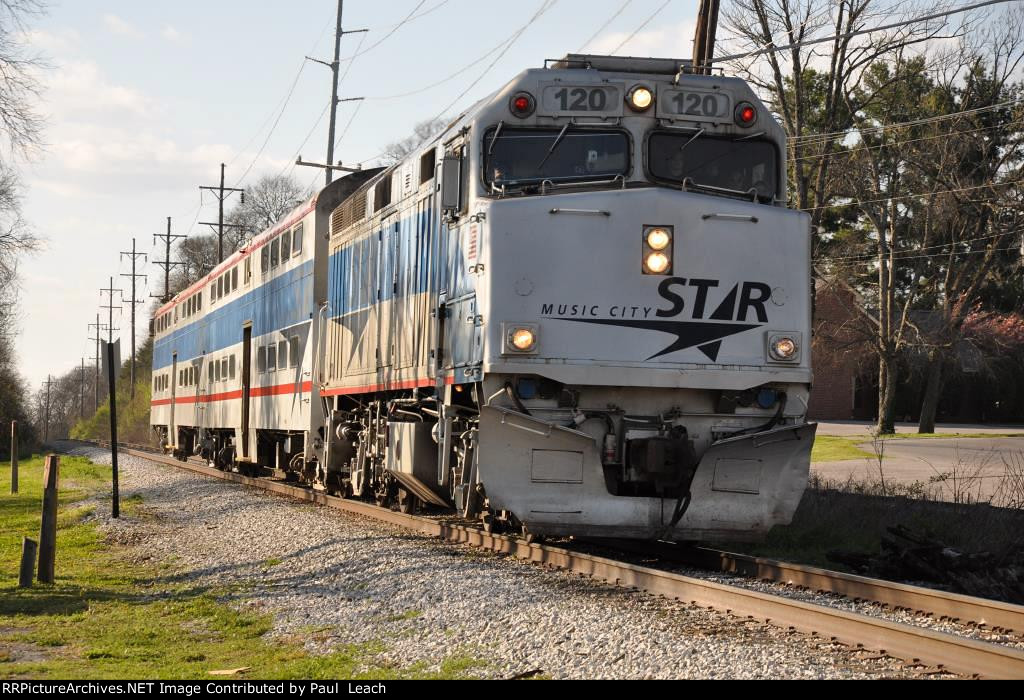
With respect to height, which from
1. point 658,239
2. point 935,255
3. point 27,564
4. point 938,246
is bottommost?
point 27,564

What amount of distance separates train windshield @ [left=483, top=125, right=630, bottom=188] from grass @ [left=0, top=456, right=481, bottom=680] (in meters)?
3.69

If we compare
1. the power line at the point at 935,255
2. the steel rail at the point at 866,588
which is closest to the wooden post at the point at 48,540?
the steel rail at the point at 866,588

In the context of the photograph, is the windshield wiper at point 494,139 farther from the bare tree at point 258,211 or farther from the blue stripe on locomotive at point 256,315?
the bare tree at point 258,211

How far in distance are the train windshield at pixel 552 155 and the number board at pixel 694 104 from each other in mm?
445

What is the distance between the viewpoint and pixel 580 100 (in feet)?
30.7

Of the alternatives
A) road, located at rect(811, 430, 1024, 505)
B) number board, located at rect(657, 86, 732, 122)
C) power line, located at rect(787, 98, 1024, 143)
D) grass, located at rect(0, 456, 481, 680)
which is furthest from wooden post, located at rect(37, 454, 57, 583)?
power line, located at rect(787, 98, 1024, 143)

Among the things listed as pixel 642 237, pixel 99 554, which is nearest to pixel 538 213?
pixel 642 237

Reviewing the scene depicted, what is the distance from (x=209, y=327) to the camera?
26203 mm

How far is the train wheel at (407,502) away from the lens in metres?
13.5

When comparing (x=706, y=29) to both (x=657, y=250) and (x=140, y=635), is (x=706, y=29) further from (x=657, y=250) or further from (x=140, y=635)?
(x=140, y=635)

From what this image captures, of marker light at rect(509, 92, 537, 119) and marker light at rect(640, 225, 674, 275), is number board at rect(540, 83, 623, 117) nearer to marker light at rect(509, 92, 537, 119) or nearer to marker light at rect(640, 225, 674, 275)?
marker light at rect(509, 92, 537, 119)

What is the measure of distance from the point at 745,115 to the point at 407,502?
6.36 metres

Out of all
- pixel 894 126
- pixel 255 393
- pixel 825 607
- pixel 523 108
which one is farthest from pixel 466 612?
pixel 894 126

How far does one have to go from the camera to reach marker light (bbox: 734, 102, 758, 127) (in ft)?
31.1
